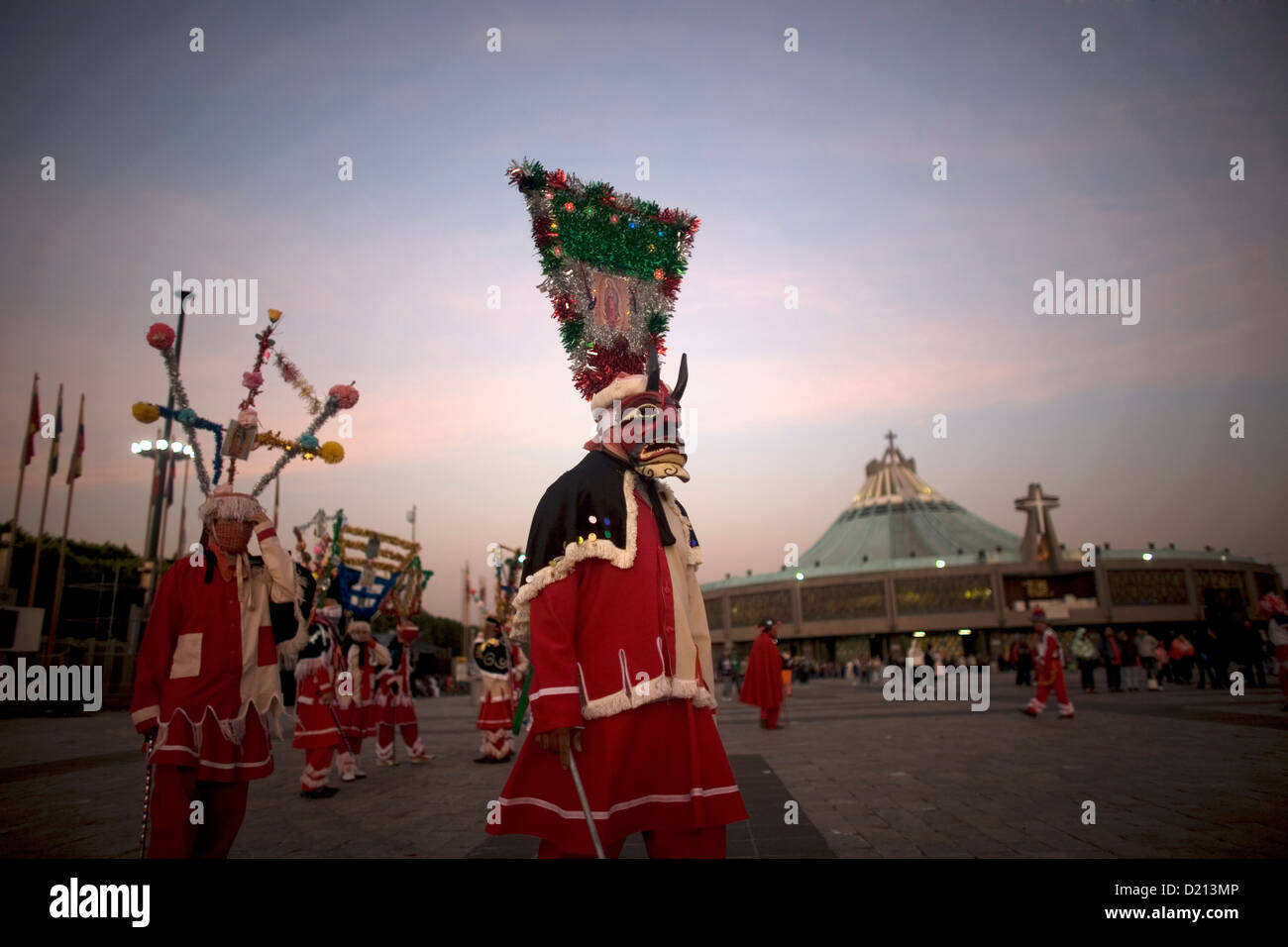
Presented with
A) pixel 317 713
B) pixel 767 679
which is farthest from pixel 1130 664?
pixel 317 713

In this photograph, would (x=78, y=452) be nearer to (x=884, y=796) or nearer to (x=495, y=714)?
(x=495, y=714)

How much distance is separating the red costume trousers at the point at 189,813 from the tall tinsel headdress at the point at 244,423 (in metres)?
1.56

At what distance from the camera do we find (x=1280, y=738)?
8.21 m

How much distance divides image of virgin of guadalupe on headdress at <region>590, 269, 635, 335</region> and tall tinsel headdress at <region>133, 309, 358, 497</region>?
87.7 inches

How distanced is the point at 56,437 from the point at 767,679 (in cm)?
2185

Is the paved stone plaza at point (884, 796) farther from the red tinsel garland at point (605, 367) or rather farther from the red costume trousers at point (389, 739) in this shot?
the red tinsel garland at point (605, 367)

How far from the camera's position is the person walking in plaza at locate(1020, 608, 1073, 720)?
12.4 m

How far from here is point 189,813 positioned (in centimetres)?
347

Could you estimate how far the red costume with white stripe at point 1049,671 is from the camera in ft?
40.8

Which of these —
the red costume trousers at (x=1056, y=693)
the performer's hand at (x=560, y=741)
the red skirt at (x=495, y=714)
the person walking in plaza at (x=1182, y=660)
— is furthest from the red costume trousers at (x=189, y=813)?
the person walking in plaza at (x=1182, y=660)

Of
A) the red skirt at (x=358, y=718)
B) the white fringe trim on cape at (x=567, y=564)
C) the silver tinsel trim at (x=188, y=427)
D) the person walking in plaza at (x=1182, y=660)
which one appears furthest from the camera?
the person walking in plaza at (x=1182, y=660)

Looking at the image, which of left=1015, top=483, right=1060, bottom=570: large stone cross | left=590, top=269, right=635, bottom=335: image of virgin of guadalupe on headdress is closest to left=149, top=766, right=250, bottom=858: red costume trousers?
left=590, top=269, right=635, bottom=335: image of virgin of guadalupe on headdress
